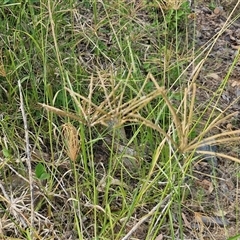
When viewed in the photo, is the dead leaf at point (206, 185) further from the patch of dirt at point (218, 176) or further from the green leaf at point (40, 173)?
the green leaf at point (40, 173)

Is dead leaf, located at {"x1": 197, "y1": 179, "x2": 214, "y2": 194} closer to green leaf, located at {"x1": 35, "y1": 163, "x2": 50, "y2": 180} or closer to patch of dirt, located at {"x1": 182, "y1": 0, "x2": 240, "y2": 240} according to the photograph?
patch of dirt, located at {"x1": 182, "y1": 0, "x2": 240, "y2": 240}

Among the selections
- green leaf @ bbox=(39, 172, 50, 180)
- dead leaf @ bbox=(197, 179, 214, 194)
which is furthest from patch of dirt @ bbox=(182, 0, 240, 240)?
green leaf @ bbox=(39, 172, 50, 180)

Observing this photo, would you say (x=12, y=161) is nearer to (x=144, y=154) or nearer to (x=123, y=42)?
(x=144, y=154)

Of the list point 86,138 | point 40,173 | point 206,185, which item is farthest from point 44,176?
point 206,185

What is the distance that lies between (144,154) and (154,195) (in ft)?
0.68

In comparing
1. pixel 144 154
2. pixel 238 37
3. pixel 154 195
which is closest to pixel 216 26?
pixel 238 37

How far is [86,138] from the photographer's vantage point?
170cm

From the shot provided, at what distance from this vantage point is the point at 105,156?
175cm

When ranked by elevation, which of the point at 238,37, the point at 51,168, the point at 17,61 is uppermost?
the point at 17,61

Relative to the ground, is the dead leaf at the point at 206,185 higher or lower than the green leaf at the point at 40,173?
lower

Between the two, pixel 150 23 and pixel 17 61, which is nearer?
pixel 17 61

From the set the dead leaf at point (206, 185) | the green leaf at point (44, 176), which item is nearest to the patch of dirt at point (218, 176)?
the dead leaf at point (206, 185)

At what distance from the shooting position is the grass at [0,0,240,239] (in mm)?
1370

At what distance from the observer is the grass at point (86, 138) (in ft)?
4.50
